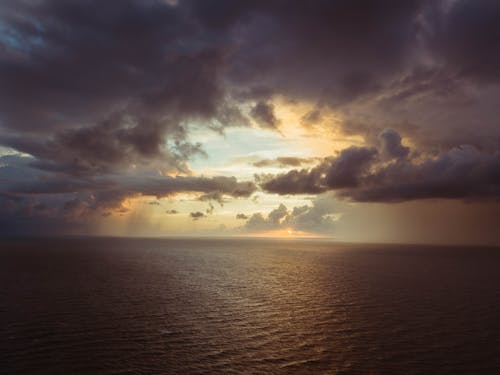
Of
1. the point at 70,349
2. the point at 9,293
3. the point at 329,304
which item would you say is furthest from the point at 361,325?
the point at 9,293

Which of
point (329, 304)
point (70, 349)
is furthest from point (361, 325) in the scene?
point (70, 349)

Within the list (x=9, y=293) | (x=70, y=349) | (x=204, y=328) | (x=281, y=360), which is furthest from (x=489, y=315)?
(x=9, y=293)

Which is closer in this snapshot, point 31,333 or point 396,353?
point 396,353

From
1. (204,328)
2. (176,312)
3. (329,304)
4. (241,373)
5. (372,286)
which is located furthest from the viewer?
(372,286)

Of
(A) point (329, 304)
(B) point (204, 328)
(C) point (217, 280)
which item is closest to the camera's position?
(B) point (204, 328)

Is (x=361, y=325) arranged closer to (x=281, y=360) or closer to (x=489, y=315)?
(x=281, y=360)

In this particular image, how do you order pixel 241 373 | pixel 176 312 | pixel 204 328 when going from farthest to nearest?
pixel 176 312 → pixel 204 328 → pixel 241 373

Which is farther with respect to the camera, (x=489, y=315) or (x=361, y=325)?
(x=489, y=315)

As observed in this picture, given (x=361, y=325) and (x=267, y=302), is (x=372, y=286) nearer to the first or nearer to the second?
(x=267, y=302)

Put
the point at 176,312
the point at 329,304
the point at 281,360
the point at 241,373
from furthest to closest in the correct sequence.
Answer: the point at 329,304
the point at 176,312
the point at 281,360
the point at 241,373
